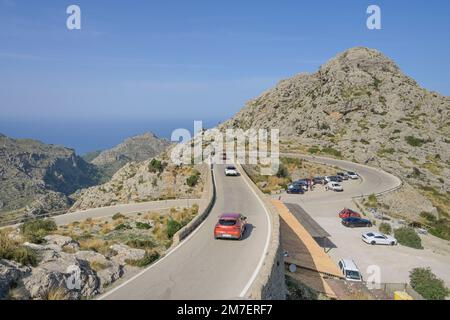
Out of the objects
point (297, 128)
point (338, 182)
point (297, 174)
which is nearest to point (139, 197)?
point (297, 174)

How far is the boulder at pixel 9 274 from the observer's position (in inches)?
427

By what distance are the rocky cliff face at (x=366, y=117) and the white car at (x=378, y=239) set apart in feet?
107

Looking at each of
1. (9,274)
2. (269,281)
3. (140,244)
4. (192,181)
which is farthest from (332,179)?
(9,274)

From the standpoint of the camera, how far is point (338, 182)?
54.0 meters

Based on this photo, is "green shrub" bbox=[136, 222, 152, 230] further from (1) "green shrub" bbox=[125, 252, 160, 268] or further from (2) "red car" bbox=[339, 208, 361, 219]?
(2) "red car" bbox=[339, 208, 361, 219]

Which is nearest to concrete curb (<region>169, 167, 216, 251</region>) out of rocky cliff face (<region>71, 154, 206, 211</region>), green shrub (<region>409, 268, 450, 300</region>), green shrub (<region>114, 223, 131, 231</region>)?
green shrub (<region>114, 223, 131, 231</region>)

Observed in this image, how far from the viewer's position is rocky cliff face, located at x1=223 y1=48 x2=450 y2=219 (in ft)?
260

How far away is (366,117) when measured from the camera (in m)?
102

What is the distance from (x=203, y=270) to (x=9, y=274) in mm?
6416

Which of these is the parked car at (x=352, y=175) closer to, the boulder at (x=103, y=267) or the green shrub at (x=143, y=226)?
the green shrub at (x=143, y=226)

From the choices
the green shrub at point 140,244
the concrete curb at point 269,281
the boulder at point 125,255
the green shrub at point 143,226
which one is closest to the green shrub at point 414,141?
the green shrub at point 143,226

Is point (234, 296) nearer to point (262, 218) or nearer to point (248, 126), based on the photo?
point (262, 218)

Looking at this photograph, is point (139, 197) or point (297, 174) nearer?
point (139, 197)
